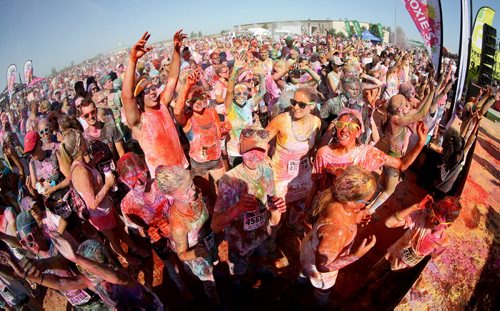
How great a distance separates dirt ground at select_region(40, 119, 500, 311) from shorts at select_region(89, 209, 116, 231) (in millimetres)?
988

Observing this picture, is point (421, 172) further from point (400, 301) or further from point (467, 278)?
point (400, 301)

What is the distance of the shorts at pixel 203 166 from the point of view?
4.06m

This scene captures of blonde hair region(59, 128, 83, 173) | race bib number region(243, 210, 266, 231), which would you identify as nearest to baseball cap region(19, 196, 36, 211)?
blonde hair region(59, 128, 83, 173)

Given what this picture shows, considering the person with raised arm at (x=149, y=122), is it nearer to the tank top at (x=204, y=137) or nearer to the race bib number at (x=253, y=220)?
the tank top at (x=204, y=137)

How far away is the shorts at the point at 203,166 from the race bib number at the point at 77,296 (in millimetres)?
2167

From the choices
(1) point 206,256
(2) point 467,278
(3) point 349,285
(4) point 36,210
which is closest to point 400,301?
(3) point 349,285

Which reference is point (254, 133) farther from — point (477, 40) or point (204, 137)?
point (477, 40)

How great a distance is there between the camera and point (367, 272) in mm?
3758

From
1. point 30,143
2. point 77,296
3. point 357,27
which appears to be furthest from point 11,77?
point 357,27

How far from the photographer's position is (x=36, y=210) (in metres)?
3.39

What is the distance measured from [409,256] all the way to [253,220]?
178 centimetres

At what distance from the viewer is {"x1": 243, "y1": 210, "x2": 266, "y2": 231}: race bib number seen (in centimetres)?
272

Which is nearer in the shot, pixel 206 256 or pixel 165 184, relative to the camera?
pixel 165 184

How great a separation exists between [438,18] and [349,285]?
812cm
